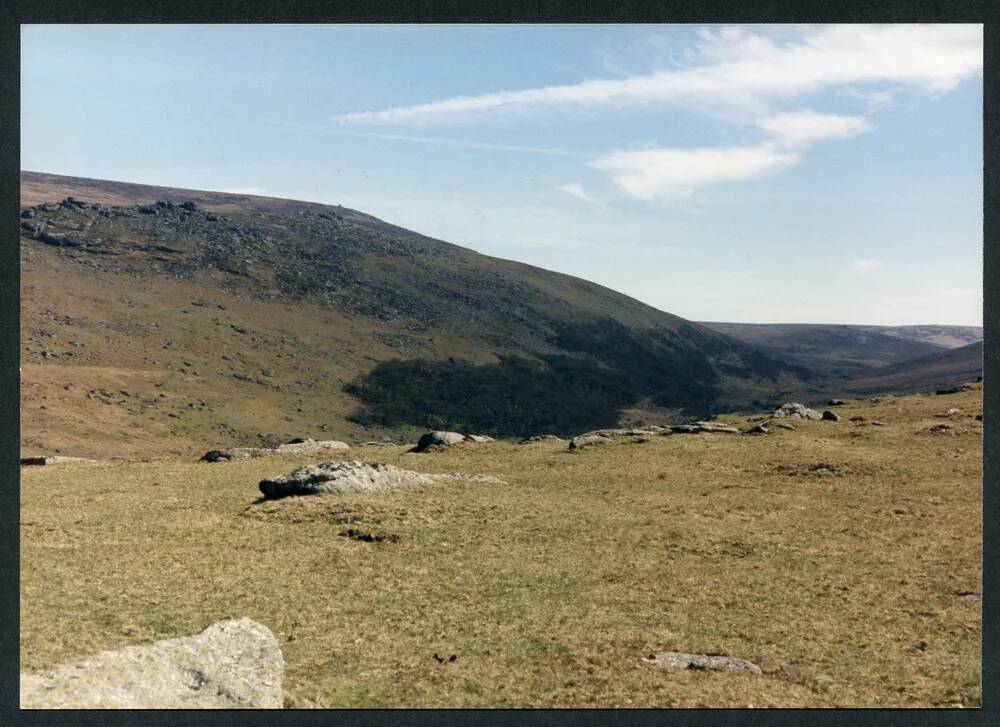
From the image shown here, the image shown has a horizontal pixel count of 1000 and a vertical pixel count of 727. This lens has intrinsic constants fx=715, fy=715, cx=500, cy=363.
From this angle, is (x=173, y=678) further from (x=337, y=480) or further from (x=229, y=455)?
(x=229, y=455)

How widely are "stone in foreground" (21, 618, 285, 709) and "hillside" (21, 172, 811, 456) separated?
64756mm

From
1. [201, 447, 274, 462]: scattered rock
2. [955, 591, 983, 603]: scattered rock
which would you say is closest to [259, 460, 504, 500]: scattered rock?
[201, 447, 274, 462]: scattered rock

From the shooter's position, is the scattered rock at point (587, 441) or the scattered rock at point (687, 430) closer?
the scattered rock at point (587, 441)

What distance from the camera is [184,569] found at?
25094mm

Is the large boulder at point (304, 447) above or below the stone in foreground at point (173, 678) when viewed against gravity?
below

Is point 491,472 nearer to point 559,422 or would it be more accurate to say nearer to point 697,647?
point 697,647

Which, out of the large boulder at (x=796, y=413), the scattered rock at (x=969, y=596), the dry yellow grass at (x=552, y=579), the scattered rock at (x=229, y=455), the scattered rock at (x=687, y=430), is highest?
the large boulder at (x=796, y=413)

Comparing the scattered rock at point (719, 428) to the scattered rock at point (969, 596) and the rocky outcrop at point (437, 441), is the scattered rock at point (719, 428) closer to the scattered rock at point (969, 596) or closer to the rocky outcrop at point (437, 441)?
the rocky outcrop at point (437, 441)

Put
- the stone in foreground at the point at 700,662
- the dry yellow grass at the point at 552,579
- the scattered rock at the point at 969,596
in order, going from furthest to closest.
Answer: the scattered rock at the point at 969,596 < the stone in foreground at the point at 700,662 < the dry yellow grass at the point at 552,579

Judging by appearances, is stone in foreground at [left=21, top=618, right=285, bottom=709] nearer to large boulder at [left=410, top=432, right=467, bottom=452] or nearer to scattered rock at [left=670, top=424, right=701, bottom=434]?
large boulder at [left=410, top=432, right=467, bottom=452]
